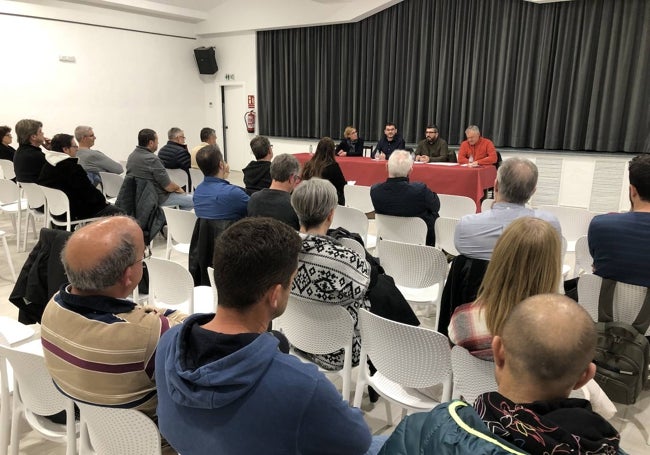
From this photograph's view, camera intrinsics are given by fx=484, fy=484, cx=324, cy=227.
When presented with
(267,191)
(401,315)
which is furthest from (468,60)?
(401,315)

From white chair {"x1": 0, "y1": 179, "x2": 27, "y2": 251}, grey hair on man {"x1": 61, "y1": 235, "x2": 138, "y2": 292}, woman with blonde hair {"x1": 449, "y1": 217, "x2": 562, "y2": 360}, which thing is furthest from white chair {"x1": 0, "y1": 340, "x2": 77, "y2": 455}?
white chair {"x1": 0, "y1": 179, "x2": 27, "y2": 251}

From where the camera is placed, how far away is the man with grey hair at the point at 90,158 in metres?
5.70

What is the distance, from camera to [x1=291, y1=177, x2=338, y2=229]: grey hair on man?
2297mm

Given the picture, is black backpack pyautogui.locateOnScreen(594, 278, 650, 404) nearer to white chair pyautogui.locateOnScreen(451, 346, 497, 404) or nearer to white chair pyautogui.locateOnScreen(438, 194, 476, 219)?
white chair pyautogui.locateOnScreen(451, 346, 497, 404)

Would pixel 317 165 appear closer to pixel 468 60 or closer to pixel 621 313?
pixel 621 313

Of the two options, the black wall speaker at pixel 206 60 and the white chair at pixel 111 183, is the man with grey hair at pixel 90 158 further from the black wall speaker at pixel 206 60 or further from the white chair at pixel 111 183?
the black wall speaker at pixel 206 60

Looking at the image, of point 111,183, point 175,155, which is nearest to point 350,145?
point 175,155

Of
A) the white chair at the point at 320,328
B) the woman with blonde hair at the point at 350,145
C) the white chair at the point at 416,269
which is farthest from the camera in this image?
the woman with blonde hair at the point at 350,145

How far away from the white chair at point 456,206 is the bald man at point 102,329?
11.9 feet

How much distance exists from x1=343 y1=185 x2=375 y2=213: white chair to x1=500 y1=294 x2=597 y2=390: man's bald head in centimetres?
428

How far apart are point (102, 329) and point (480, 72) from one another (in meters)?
7.97

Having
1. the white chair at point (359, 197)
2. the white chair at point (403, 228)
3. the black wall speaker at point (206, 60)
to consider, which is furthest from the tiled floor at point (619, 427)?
→ the black wall speaker at point (206, 60)

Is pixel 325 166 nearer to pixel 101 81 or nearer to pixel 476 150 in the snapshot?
→ pixel 476 150

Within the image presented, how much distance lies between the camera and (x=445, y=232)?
149 inches
